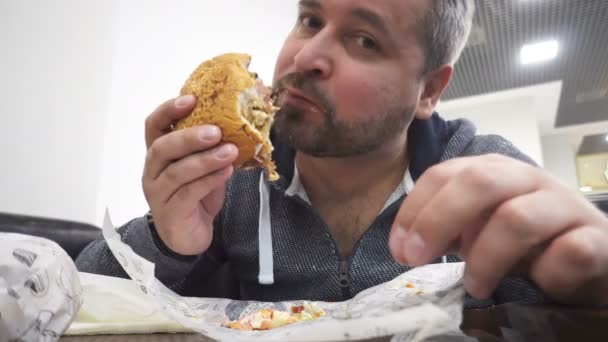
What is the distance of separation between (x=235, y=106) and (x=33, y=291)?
32 cm

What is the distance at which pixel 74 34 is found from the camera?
1738 millimetres

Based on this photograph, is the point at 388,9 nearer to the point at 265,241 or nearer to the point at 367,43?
the point at 367,43

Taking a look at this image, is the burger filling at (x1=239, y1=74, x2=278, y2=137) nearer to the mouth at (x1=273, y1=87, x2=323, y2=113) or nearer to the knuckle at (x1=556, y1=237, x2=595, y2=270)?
the mouth at (x1=273, y1=87, x2=323, y2=113)

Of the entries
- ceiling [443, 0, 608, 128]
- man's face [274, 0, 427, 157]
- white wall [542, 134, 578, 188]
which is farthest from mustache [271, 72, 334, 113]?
white wall [542, 134, 578, 188]

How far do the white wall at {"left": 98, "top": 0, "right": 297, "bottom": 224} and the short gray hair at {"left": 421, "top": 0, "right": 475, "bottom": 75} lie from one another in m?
1.50

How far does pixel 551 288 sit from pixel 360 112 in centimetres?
50

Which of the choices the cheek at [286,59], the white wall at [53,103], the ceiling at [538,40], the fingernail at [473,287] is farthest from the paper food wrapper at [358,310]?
the ceiling at [538,40]

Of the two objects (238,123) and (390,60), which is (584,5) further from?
(238,123)

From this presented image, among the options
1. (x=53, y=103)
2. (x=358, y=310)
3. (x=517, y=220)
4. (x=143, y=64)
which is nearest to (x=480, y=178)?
(x=517, y=220)

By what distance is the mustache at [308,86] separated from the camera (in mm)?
693

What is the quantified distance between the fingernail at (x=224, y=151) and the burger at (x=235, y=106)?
0.03m

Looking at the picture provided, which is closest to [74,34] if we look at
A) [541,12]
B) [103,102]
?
[103,102]

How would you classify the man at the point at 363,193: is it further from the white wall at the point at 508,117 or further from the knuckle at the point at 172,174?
the white wall at the point at 508,117

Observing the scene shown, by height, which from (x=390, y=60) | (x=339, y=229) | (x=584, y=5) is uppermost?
(x=584, y=5)
